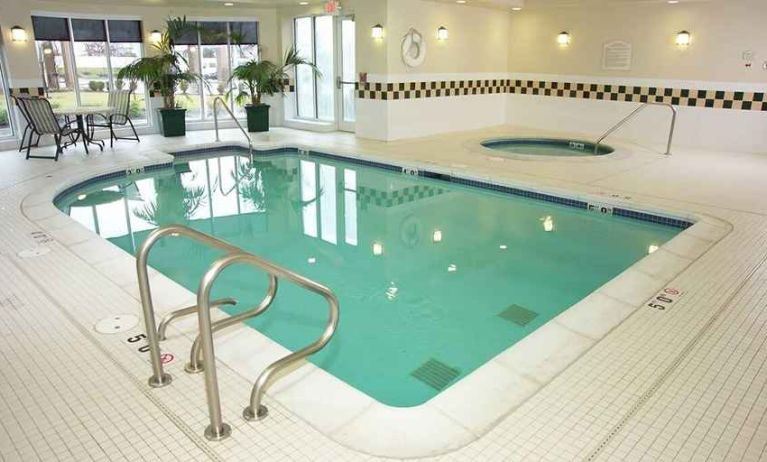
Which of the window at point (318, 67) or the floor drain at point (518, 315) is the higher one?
the window at point (318, 67)

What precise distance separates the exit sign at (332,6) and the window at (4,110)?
16.0 ft

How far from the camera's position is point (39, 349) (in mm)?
2643

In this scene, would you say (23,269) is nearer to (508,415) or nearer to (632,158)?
(508,415)

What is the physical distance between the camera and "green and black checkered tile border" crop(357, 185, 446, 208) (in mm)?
6031

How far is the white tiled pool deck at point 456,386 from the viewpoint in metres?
1.99

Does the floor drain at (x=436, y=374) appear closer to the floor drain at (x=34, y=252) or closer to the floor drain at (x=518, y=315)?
the floor drain at (x=518, y=315)

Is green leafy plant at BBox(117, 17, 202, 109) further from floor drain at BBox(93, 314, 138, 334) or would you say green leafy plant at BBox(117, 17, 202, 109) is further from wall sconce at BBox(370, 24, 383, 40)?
floor drain at BBox(93, 314, 138, 334)

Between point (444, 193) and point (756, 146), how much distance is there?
4.78 metres

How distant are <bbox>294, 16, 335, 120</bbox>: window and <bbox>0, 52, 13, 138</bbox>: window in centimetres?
468

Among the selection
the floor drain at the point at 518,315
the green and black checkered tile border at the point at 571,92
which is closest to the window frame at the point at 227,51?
the green and black checkered tile border at the point at 571,92

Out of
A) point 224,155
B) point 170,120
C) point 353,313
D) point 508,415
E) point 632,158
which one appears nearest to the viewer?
point 508,415

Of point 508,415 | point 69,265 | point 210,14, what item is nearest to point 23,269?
point 69,265

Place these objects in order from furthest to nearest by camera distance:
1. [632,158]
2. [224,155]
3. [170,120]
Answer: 1. [170,120]
2. [224,155]
3. [632,158]

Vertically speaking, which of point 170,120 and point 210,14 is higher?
point 210,14
